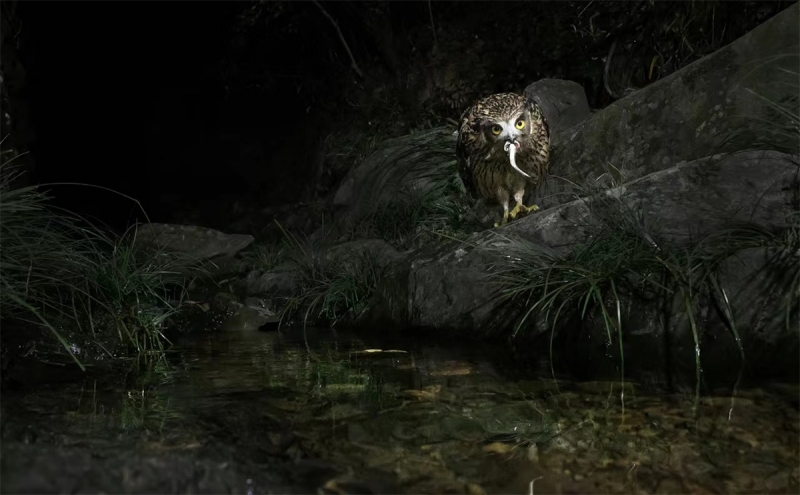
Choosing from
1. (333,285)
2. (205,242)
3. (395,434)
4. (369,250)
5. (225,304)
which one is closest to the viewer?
(395,434)

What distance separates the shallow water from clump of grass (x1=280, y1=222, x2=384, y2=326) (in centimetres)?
183

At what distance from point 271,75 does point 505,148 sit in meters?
6.00

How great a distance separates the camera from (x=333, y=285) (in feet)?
16.9

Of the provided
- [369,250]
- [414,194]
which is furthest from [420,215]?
[369,250]

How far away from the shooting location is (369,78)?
870 cm

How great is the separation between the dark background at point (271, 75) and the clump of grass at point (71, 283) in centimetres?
176

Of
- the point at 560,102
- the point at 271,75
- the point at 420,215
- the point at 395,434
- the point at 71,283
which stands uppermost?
the point at 271,75

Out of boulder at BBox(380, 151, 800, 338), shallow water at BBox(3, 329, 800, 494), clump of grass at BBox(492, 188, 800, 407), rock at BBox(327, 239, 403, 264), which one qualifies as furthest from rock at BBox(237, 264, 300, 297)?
shallow water at BBox(3, 329, 800, 494)

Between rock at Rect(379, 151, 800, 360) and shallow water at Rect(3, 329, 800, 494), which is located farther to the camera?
rock at Rect(379, 151, 800, 360)

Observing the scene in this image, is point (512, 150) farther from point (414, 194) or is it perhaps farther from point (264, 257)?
point (264, 257)

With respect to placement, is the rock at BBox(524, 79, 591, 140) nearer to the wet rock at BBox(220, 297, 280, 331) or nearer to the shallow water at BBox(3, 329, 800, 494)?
the wet rock at BBox(220, 297, 280, 331)

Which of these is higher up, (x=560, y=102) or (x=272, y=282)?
(x=560, y=102)

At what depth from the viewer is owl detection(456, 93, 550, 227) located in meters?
4.57

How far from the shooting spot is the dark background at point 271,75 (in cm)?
687
